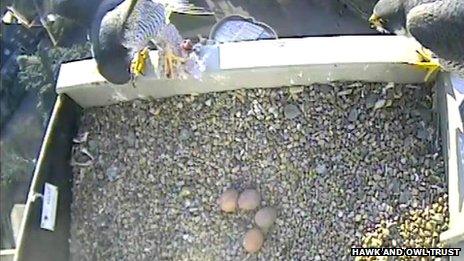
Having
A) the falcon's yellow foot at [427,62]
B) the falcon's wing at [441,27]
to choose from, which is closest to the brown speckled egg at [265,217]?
the falcon's yellow foot at [427,62]

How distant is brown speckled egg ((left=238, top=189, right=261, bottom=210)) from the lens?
2564 millimetres

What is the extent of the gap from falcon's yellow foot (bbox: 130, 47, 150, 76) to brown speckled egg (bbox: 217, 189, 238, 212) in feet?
1.49

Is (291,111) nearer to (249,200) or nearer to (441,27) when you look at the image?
(249,200)

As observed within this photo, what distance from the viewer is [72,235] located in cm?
284

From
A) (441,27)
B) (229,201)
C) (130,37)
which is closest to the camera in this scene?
(441,27)

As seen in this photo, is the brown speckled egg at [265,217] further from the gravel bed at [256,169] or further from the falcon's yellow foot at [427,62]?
the falcon's yellow foot at [427,62]

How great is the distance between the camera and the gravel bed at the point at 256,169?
2486 mm

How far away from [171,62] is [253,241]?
1.93ft

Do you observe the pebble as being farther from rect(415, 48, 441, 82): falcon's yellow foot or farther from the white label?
the white label

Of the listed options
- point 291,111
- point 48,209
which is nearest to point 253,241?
point 291,111

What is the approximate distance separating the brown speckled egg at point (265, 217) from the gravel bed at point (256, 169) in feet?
0.09

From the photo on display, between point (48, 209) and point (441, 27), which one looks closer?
point (441, 27)

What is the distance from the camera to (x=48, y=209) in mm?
2779

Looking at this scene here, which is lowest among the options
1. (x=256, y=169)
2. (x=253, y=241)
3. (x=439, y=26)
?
(x=253, y=241)
